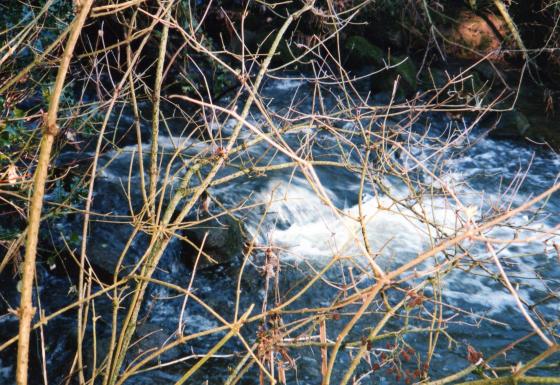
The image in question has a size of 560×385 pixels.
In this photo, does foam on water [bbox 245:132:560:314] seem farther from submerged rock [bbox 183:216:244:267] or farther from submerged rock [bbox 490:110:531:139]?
submerged rock [bbox 490:110:531:139]

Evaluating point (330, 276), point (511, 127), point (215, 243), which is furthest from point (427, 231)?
point (511, 127)

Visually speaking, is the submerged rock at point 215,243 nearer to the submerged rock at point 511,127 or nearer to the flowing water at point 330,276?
the flowing water at point 330,276

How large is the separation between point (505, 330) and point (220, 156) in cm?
394

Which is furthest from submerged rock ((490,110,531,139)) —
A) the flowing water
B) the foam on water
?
the flowing water

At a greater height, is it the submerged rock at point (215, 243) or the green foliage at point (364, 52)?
the green foliage at point (364, 52)

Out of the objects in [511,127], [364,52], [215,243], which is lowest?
[511,127]

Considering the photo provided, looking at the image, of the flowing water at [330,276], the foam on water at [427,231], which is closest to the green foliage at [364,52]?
the foam on water at [427,231]

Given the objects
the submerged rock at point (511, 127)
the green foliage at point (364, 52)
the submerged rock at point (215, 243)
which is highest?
the green foliage at point (364, 52)

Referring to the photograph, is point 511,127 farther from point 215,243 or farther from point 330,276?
point 215,243

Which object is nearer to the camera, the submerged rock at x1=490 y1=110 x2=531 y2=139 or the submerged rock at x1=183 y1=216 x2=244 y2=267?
the submerged rock at x1=183 y1=216 x2=244 y2=267

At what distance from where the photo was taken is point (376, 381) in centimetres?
457

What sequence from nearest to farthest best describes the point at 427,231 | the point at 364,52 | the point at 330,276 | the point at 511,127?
the point at 330,276 → the point at 427,231 → the point at 511,127 → the point at 364,52

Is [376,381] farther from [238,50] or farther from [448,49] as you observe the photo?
[448,49]

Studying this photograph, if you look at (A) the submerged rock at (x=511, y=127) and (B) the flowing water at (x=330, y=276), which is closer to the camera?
(B) the flowing water at (x=330, y=276)
